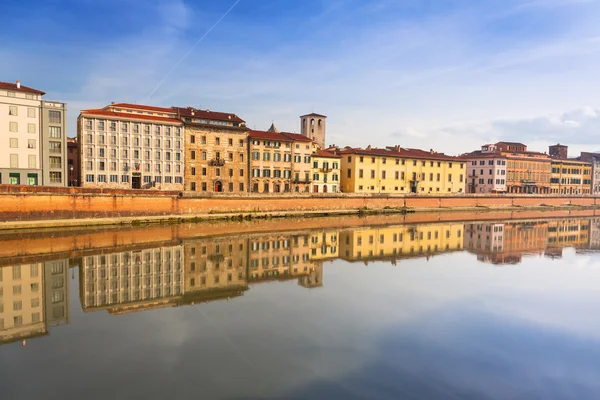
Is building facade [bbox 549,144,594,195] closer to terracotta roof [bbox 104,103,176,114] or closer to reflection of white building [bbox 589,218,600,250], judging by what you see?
reflection of white building [bbox 589,218,600,250]

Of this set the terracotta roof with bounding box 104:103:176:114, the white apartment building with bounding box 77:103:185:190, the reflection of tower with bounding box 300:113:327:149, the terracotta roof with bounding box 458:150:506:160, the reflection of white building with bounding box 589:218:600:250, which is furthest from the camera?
the terracotta roof with bounding box 458:150:506:160

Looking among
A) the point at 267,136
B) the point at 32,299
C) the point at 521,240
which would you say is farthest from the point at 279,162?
the point at 32,299

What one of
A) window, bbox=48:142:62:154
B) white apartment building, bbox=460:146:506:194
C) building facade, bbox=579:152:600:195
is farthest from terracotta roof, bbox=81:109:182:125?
building facade, bbox=579:152:600:195

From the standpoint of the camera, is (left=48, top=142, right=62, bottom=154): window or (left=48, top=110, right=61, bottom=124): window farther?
(left=48, top=142, right=62, bottom=154): window

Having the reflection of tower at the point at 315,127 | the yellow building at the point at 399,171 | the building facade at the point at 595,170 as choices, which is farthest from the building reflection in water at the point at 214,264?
the building facade at the point at 595,170

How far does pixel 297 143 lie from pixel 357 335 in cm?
4790

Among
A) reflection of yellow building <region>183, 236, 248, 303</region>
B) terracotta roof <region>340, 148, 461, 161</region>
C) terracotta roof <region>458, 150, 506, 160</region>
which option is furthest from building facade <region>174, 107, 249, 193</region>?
terracotta roof <region>458, 150, 506, 160</region>

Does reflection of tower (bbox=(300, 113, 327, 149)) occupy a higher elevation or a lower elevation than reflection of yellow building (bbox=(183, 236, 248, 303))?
higher

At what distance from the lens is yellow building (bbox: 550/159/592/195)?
8962 centimetres

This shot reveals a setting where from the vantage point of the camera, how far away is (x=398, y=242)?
3372 centimetres

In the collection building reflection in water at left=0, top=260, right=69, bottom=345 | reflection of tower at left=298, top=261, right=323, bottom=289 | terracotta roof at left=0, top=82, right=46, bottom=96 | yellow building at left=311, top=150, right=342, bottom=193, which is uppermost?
terracotta roof at left=0, top=82, right=46, bottom=96

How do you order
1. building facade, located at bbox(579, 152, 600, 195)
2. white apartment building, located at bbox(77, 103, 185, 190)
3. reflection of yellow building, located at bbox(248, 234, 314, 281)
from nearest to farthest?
1. reflection of yellow building, located at bbox(248, 234, 314, 281)
2. white apartment building, located at bbox(77, 103, 185, 190)
3. building facade, located at bbox(579, 152, 600, 195)

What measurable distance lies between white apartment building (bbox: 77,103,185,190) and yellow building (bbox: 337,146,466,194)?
86.1ft

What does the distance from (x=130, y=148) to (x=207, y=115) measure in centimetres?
1108
